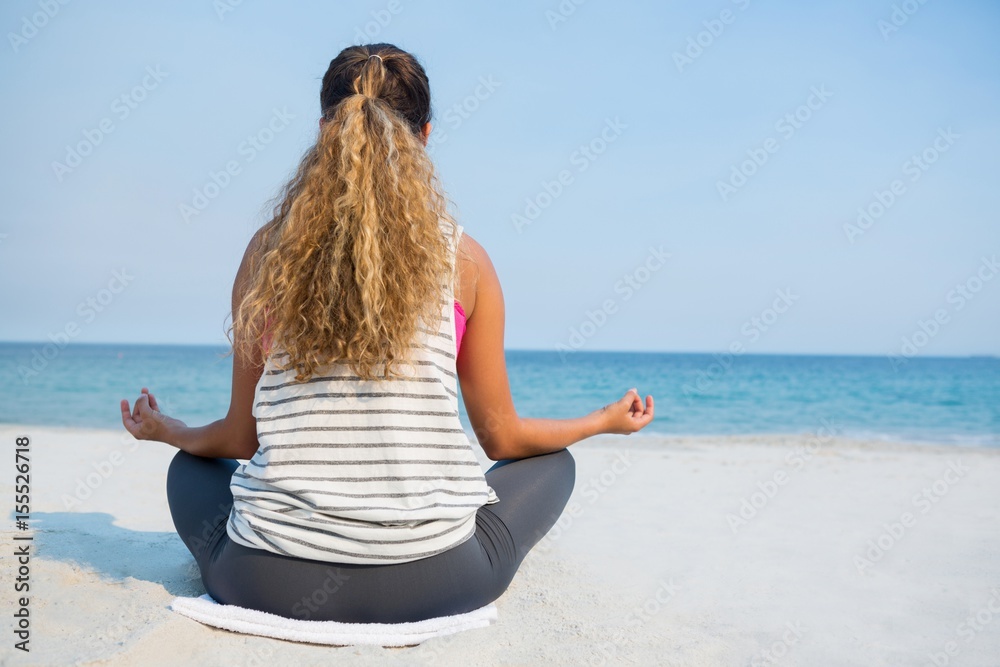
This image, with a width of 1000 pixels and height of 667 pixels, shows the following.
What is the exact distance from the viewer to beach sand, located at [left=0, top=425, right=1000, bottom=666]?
1.96 metres

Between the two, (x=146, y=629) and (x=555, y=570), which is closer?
(x=146, y=629)

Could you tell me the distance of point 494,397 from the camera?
2.23m

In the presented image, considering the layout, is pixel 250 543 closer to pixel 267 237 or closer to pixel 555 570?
pixel 267 237

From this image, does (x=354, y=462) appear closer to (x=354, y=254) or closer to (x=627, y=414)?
(x=354, y=254)

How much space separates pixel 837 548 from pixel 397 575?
2.60m

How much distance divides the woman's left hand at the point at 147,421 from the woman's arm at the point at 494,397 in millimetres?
1046

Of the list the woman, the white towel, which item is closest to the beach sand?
the white towel

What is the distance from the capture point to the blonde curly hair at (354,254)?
1809 millimetres

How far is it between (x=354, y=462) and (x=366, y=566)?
0.31 m

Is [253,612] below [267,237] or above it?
below

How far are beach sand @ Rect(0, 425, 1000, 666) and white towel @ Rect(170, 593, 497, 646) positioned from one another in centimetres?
3

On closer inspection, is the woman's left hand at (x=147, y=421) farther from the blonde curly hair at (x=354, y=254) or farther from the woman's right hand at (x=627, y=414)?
the woman's right hand at (x=627, y=414)

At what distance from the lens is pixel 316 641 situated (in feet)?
6.26

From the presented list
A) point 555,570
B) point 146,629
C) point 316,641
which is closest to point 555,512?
point 555,570
